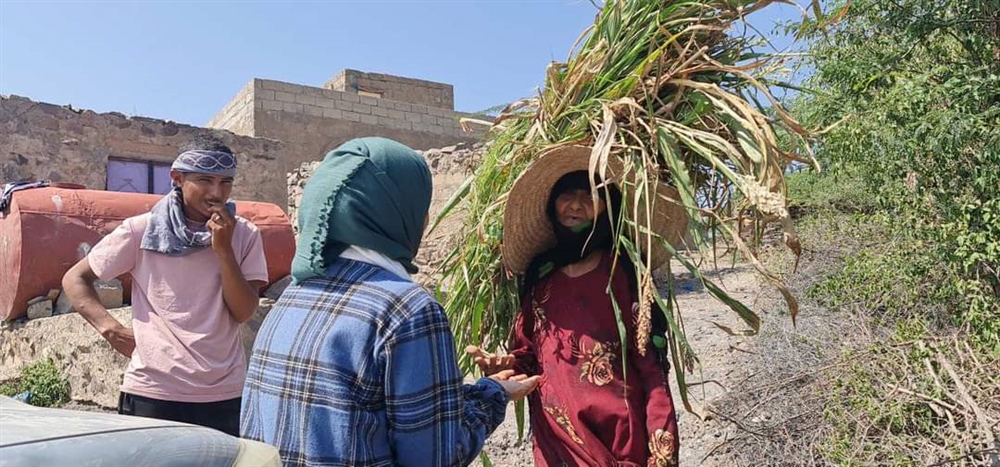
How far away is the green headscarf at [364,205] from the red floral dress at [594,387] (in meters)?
0.84

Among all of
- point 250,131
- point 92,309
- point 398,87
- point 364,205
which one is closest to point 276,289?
point 92,309

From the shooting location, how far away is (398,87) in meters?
14.4

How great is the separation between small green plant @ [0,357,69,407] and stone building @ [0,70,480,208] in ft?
18.6

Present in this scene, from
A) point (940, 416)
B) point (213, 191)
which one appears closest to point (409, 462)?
point (213, 191)

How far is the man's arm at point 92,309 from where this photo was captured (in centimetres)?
261

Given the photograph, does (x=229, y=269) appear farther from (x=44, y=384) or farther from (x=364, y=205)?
(x=44, y=384)

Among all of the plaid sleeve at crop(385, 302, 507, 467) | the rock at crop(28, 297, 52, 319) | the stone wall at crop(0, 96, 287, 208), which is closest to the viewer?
the plaid sleeve at crop(385, 302, 507, 467)

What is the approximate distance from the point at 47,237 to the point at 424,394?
14.8 ft

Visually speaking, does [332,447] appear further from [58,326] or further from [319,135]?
[319,135]

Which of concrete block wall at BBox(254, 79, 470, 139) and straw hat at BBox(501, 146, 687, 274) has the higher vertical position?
concrete block wall at BBox(254, 79, 470, 139)

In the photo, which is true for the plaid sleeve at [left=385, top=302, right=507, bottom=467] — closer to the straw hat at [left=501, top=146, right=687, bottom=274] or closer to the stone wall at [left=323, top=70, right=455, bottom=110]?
the straw hat at [left=501, top=146, right=687, bottom=274]

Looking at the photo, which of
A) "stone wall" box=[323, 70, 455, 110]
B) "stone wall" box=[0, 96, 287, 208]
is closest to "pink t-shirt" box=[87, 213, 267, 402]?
"stone wall" box=[0, 96, 287, 208]

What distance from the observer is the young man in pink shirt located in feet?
Answer: 8.04

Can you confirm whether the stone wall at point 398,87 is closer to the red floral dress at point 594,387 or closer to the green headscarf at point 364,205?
the red floral dress at point 594,387
